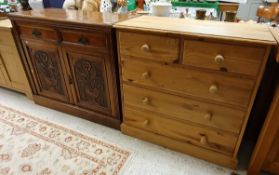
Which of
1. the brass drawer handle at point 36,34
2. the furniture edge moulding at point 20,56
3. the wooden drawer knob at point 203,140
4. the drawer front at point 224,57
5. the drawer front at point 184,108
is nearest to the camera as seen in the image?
the drawer front at point 224,57

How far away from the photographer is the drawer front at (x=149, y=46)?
1110mm

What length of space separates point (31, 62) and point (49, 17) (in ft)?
1.83

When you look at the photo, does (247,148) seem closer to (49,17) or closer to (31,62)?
(49,17)

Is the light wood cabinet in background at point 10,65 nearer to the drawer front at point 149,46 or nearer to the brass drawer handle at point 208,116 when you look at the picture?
the drawer front at point 149,46

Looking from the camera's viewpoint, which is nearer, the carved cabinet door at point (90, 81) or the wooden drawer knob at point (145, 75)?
the wooden drawer knob at point (145, 75)

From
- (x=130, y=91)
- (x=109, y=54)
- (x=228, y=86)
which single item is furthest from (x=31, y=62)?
(x=228, y=86)

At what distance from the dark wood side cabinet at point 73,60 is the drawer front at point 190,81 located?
19cm

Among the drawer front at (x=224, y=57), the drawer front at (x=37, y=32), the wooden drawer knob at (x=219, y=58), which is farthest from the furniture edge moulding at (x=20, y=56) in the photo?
the wooden drawer knob at (x=219, y=58)

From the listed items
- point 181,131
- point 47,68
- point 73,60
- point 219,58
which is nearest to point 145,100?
point 181,131

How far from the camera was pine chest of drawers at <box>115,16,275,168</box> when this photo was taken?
100 centimetres

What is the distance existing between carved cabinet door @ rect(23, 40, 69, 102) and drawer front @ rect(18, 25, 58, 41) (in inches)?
2.0

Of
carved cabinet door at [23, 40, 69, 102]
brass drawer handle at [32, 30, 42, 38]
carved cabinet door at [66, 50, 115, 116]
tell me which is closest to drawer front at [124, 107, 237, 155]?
carved cabinet door at [66, 50, 115, 116]

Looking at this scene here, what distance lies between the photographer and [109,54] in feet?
4.41

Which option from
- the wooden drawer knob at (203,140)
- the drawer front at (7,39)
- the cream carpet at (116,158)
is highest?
the drawer front at (7,39)
